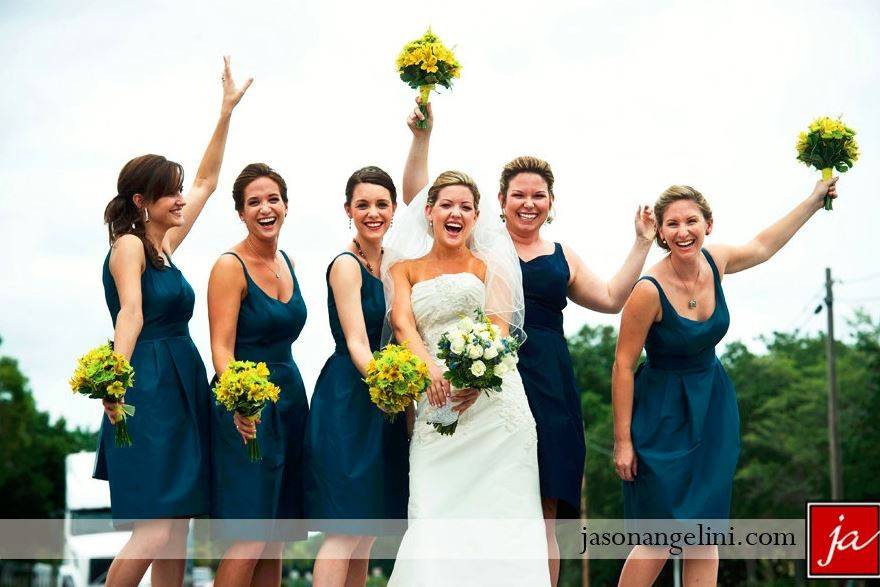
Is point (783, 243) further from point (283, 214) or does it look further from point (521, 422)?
point (283, 214)

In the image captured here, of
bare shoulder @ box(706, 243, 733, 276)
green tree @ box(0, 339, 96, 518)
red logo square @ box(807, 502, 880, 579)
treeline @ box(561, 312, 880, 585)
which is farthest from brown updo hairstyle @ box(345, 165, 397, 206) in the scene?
green tree @ box(0, 339, 96, 518)

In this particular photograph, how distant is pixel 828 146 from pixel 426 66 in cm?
302

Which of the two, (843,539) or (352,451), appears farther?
(843,539)

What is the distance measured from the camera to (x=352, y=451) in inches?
316

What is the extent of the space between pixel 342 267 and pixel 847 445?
1591 inches

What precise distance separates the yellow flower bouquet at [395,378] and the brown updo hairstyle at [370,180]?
1.33 m

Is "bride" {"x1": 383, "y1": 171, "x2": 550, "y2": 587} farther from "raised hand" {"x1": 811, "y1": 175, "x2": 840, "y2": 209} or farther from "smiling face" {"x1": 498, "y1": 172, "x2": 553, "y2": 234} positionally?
"raised hand" {"x1": 811, "y1": 175, "x2": 840, "y2": 209}

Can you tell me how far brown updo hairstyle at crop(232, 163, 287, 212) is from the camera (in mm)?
8250

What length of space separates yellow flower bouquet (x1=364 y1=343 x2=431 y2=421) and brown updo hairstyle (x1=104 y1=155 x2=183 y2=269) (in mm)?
1697

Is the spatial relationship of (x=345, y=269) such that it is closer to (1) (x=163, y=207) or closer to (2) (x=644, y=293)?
(1) (x=163, y=207)

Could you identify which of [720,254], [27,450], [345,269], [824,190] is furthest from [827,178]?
[27,450]

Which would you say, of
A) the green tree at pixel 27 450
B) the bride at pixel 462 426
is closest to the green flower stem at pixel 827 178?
the bride at pixel 462 426

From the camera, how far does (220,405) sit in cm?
802

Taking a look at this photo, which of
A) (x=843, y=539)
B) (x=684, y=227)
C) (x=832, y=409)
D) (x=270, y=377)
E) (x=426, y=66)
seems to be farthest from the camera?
(x=832, y=409)
